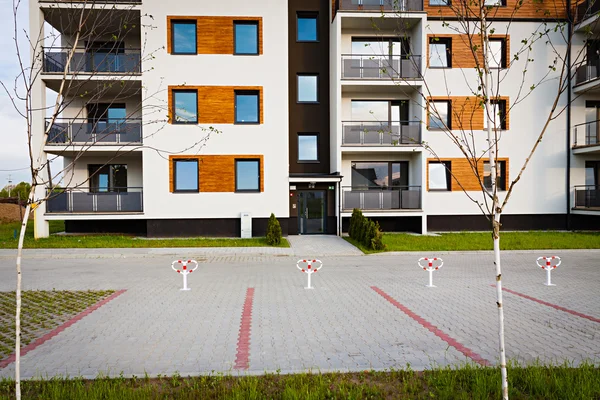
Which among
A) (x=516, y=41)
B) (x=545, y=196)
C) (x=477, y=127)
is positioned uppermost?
(x=516, y=41)

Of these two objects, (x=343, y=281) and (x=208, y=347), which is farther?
(x=343, y=281)

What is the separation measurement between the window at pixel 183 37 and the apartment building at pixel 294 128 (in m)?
0.09

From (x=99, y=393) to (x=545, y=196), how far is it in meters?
23.2

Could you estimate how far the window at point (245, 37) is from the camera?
19328 mm

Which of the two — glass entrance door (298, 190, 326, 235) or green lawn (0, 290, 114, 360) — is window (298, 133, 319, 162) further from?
green lawn (0, 290, 114, 360)

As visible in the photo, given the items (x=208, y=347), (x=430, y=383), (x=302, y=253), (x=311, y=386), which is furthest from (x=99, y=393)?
(x=302, y=253)

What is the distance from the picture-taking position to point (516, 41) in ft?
69.5

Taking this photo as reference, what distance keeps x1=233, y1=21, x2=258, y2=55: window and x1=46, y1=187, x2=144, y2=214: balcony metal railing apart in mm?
8511

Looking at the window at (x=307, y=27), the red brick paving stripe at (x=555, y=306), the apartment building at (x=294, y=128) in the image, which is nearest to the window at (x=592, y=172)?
the apartment building at (x=294, y=128)

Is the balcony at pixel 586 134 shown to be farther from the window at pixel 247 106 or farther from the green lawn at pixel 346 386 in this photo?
the green lawn at pixel 346 386

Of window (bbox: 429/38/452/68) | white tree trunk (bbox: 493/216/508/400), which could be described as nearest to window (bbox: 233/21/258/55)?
window (bbox: 429/38/452/68)

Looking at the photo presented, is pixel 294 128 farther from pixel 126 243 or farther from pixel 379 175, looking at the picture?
pixel 126 243

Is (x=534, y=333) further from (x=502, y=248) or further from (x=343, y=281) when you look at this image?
(x=502, y=248)

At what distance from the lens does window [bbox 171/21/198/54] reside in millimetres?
19016
